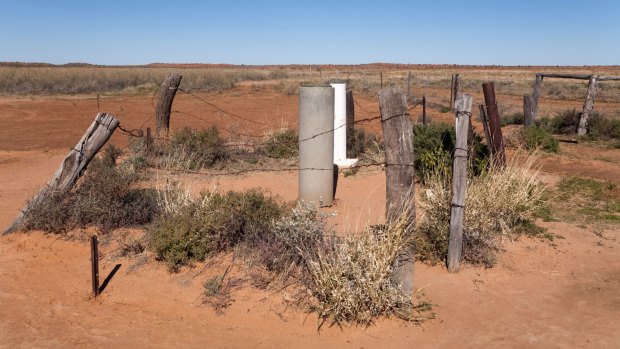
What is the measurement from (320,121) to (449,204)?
2.21 metres

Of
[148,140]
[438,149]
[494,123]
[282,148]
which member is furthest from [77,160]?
[494,123]

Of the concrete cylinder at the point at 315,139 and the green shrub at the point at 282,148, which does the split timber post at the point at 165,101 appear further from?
the concrete cylinder at the point at 315,139

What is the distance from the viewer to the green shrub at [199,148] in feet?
34.0

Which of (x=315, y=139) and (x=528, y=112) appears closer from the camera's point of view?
(x=315, y=139)

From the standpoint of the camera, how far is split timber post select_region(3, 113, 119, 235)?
6.68 m

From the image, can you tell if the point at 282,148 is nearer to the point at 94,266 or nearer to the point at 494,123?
the point at 494,123

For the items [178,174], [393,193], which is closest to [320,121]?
[393,193]

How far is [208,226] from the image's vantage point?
5777 millimetres

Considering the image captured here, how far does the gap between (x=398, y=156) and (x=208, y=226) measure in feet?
7.17

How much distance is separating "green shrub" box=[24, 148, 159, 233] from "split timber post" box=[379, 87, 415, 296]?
3.32 metres

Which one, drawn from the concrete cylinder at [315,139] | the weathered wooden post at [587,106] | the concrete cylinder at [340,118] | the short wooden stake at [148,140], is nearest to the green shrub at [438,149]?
the concrete cylinder at [340,118]

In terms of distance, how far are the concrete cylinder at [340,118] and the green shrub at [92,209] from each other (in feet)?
12.7

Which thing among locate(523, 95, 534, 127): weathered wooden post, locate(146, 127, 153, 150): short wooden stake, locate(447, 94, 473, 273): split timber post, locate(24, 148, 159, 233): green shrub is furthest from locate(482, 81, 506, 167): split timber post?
locate(523, 95, 534, 127): weathered wooden post

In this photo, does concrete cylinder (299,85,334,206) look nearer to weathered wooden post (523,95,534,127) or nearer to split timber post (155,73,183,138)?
split timber post (155,73,183,138)
